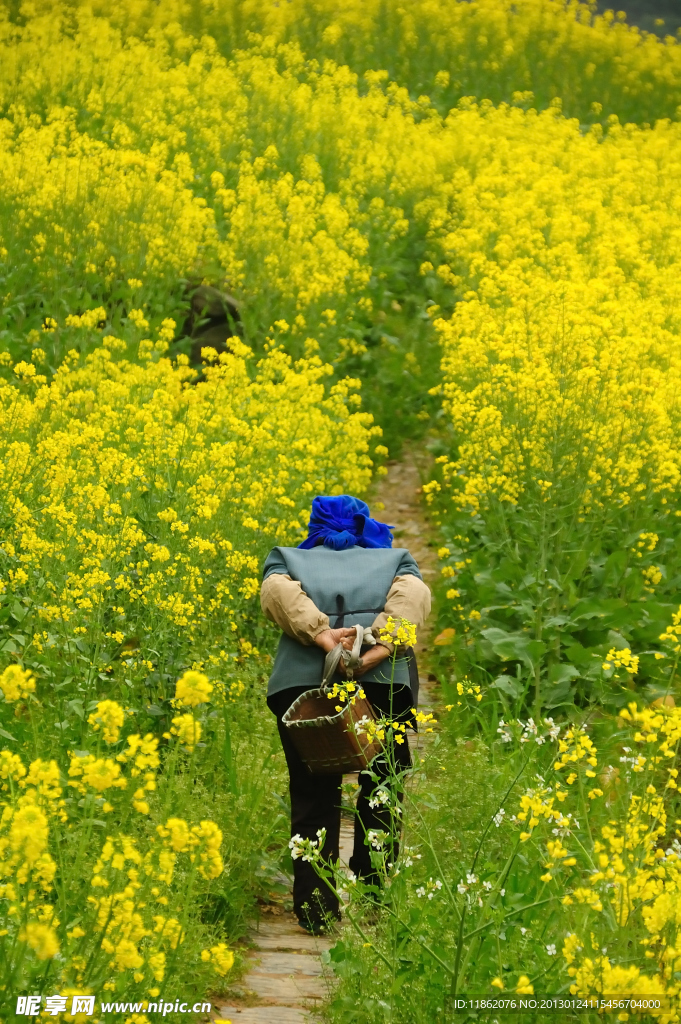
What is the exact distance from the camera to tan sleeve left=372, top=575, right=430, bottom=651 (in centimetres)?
452

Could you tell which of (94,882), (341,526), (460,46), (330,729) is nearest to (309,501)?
(341,526)

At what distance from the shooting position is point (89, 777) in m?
2.79

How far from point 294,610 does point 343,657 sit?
0.84 ft

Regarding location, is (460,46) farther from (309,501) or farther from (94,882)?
(94,882)

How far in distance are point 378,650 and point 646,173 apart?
12.2m

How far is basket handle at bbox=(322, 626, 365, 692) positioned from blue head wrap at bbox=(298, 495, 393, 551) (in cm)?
46

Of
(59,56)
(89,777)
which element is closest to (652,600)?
(89,777)

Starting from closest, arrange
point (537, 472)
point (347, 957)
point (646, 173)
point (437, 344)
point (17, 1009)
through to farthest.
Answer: point (17, 1009) → point (347, 957) → point (537, 472) → point (437, 344) → point (646, 173)

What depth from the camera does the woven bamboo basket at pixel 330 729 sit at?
4223 mm

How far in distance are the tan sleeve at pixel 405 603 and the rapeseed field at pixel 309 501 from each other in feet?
1.39

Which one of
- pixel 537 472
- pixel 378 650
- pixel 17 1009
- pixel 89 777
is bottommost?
pixel 537 472

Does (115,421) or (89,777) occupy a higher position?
(89,777)

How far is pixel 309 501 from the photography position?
26.3 feet

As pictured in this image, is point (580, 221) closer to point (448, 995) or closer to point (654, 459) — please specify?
point (654, 459)
